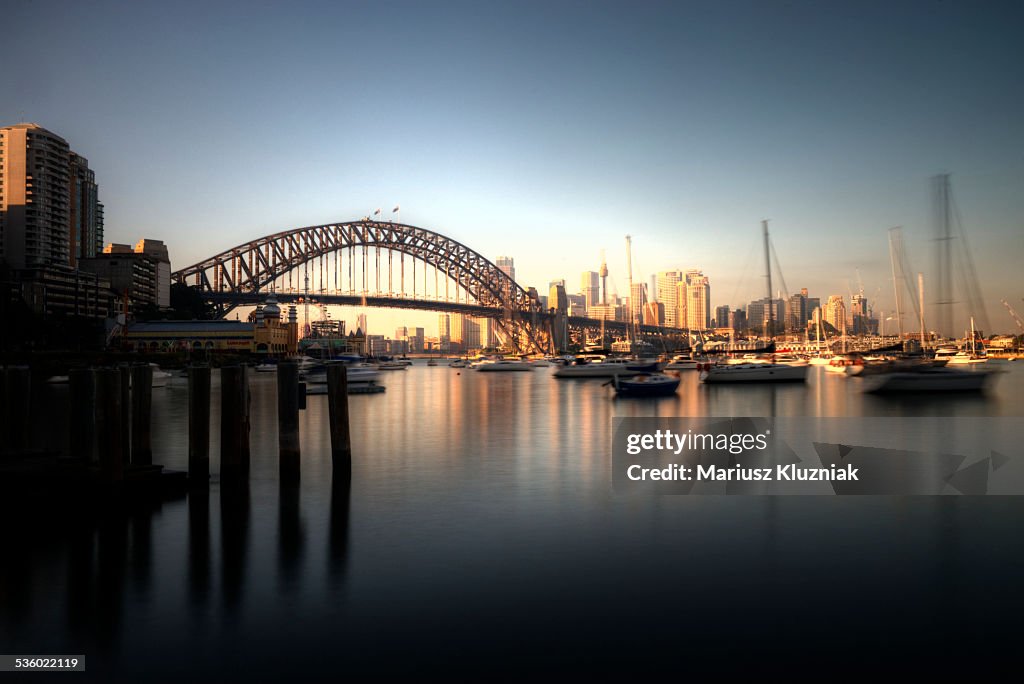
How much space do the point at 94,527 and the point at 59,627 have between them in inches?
141

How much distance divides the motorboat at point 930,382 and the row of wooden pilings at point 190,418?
32270 millimetres

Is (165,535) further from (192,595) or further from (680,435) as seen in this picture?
(680,435)

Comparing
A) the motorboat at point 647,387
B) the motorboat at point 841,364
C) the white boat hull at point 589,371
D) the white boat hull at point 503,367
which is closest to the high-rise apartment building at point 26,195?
the white boat hull at point 503,367

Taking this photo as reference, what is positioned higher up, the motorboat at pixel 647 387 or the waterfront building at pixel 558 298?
the waterfront building at pixel 558 298

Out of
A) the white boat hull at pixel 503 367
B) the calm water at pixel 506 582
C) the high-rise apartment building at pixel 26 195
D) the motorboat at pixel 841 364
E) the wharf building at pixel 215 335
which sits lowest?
the calm water at pixel 506 582

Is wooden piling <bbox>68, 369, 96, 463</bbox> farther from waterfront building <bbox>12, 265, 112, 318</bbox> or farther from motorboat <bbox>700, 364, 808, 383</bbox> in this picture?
waterfront building <bbox>12, 265, 112, 318</bbox>

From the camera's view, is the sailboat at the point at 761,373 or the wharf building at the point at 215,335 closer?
the sailboat at the point at 761,373

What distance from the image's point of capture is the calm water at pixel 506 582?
6.28m

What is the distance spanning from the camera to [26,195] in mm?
93000

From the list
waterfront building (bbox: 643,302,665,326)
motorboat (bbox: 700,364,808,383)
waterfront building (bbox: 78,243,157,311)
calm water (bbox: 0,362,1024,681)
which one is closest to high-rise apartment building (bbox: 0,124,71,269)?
waterfront building (bbox: 78,243,157,311)

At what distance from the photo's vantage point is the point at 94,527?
398 inches

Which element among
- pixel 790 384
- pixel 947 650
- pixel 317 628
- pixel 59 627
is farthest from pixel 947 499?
pixel 790 384

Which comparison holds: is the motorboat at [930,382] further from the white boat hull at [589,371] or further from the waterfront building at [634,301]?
the waterfront building at [634,301]

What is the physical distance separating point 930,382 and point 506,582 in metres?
36.0
